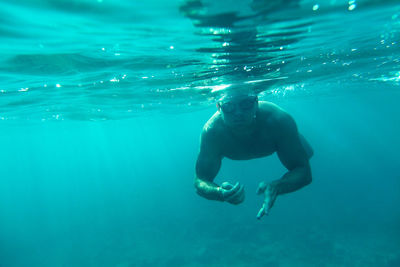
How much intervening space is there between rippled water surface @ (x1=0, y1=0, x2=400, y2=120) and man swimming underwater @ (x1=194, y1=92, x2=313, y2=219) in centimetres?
186

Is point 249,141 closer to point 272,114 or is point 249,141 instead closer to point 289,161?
point 272,114

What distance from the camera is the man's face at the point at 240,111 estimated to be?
5891mm

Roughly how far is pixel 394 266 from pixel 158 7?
16543mm

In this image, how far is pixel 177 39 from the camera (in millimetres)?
7133

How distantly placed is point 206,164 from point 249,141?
112cm

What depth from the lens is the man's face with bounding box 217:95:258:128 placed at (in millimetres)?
5891

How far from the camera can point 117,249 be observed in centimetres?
2230

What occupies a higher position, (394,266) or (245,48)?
(245,48)

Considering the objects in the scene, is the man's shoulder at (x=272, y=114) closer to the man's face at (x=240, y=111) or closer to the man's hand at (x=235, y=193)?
the man's face at (x=240, y=111)

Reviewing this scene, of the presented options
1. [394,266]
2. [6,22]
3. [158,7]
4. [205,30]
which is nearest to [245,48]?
[205,30]

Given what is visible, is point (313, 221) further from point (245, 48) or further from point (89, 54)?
point (89, 54)

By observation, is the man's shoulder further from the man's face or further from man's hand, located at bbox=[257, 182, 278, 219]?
man's hand, located at bbox=[257, 182, 278, 219]

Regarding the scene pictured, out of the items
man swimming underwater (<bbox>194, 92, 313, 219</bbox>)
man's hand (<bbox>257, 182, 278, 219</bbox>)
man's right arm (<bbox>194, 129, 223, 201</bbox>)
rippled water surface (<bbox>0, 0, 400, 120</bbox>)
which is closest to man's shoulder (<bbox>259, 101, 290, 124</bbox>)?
man swimming underwater (<bbox>194, 92, 313, 219</bbox>)

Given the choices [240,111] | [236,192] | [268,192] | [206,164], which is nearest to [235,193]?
[236,192]
